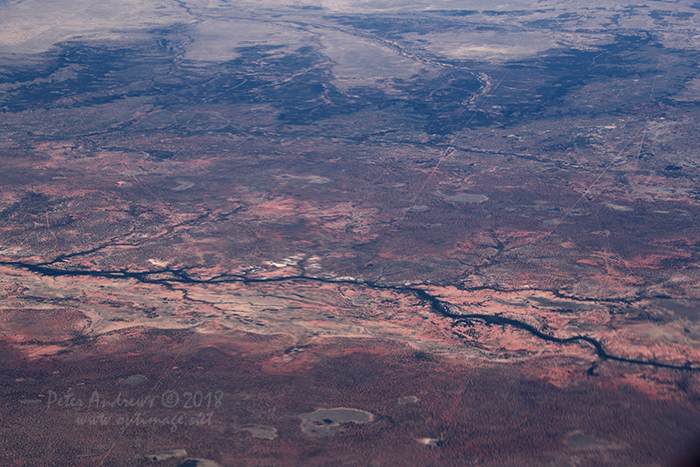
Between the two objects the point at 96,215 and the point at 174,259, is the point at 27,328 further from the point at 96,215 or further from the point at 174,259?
the point at 96,215

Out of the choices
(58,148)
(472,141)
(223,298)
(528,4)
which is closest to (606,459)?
(223,298)

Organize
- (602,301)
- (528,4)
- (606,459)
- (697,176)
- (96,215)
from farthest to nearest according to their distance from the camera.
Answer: (528,4) → (697,176) → (96,215) → (602,301) → (606,459)

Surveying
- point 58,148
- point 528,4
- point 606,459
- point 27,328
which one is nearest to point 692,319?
point 606,459

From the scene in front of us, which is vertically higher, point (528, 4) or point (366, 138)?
point (528, 4)

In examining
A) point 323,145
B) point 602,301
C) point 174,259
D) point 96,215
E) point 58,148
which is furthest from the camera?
point 323,145

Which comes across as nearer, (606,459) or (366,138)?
(606,459)

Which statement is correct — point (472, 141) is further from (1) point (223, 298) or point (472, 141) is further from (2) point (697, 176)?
(1) point (223, 298)

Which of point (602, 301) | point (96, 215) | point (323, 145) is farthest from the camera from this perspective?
point (323, 145)
